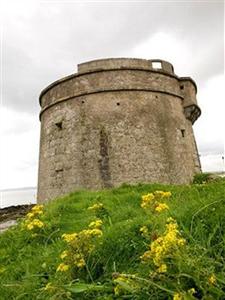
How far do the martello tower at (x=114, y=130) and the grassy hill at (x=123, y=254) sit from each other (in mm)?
5767

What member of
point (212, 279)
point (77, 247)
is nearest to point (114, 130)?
point (77, 247)

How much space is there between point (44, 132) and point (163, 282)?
39.2ft

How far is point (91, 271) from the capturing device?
133 inches

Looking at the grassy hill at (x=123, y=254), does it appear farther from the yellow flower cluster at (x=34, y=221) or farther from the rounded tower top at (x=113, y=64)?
the rounded tower top at (x=113, y=64)

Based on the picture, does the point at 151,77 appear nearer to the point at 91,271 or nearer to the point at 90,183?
the point at 90,183

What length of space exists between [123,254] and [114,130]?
8.63 m

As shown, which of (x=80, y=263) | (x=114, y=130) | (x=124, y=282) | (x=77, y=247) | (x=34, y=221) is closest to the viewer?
(x=124, y=282)

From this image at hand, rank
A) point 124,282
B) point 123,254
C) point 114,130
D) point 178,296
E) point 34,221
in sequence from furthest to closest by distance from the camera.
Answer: point 114,130 → point 34,221 → point 123,254 → point 124,282 → point 178,296

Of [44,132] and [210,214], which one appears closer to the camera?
[210,214]

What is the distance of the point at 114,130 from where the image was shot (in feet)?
39.7

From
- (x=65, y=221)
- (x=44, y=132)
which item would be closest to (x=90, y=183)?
(x=44, y=132)

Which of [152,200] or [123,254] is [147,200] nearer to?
[152,200]

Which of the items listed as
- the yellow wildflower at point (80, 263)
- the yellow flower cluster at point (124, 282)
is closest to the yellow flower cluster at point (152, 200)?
the yellow wildflower at point (80, 263)

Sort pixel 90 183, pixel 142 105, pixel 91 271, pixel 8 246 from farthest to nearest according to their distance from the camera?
pixel 142 105
pixel 90 183
pixel 8 246
pixel 91 271
